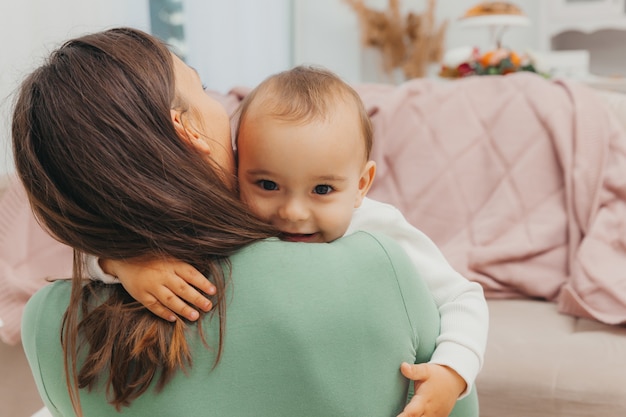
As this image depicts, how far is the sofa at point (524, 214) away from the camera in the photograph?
4.99 feet

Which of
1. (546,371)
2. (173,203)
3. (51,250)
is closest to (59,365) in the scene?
(173,203)

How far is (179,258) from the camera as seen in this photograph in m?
0.70

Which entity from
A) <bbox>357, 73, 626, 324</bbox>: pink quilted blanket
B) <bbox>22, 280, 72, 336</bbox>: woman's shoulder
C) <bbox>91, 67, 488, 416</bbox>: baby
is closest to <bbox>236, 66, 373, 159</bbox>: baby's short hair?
<bbox>91, 67, 488, 416</bbox>: baby

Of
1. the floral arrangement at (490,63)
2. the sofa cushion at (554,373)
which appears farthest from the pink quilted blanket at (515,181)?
the floral arrangement at (490,63)

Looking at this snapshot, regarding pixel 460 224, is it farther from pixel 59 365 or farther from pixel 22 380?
pixel 59 365

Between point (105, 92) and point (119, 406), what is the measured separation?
31cm

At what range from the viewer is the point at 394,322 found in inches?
27.6

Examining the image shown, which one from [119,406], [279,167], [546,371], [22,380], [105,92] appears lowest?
[22,380]

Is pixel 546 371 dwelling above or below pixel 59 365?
below

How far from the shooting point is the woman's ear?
0.71 metres

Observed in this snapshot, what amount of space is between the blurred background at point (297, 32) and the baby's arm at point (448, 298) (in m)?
1.66

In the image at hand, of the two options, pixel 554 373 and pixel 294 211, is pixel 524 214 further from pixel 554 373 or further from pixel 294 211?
pixel 294 211

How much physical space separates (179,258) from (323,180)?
0.83 feet

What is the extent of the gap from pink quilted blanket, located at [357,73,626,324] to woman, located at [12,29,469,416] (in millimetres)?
1185
